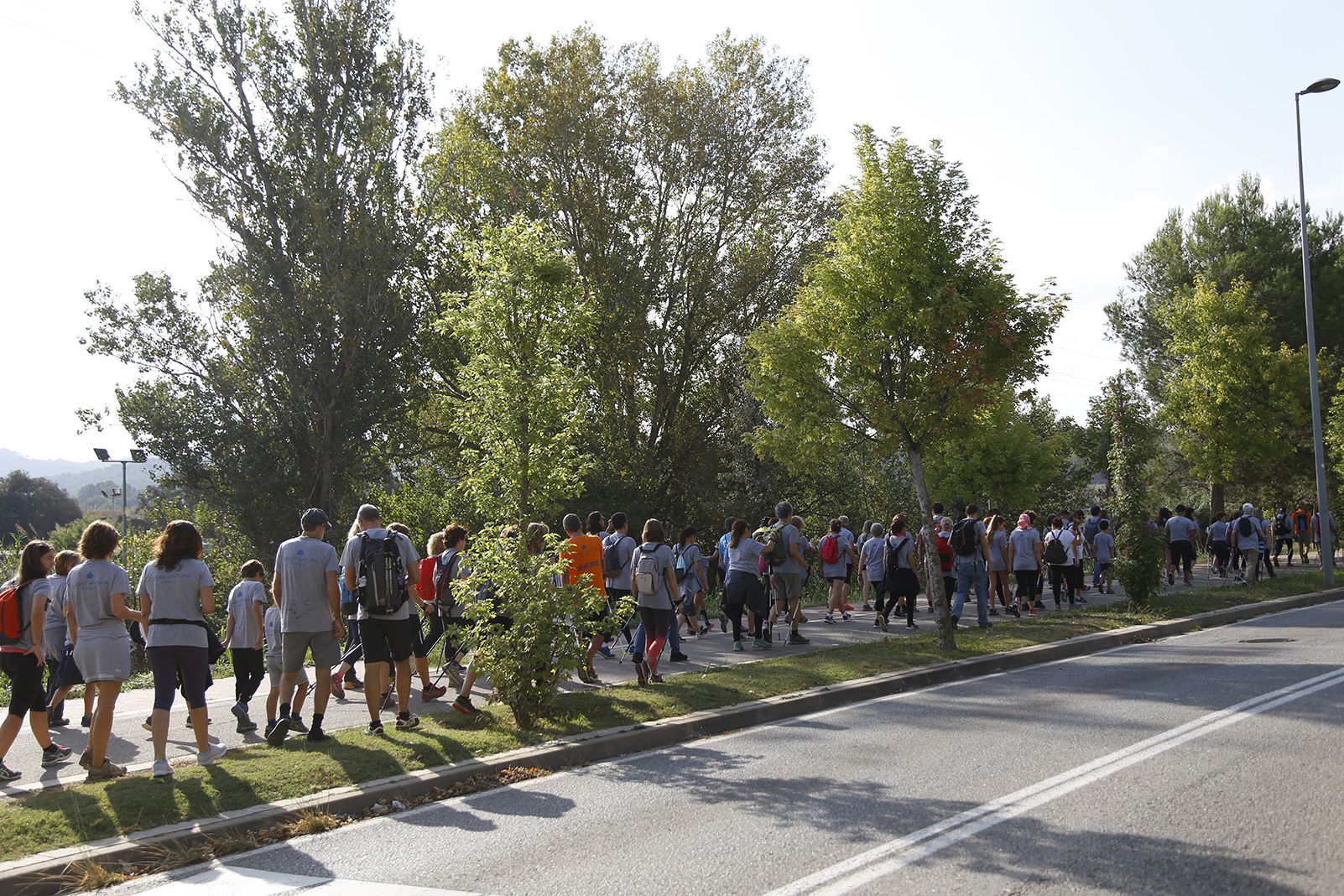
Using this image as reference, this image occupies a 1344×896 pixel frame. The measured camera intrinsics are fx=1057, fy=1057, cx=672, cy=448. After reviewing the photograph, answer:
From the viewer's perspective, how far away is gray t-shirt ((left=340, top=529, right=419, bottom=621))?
29.6 feet

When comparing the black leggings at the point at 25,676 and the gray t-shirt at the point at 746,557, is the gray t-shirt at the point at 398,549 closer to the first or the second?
the black leggings at the point at 25,676

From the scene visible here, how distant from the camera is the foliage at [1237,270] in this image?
3991 centimetres

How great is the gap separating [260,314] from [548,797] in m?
21.2

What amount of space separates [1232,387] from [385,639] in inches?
1159

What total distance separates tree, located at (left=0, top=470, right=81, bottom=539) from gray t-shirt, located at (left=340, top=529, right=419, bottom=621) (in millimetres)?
98207

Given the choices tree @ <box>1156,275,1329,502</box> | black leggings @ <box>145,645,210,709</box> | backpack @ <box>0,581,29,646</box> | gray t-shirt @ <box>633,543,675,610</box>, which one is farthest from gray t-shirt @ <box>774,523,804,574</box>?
tree @ <box>1156,275,1329,502</box>

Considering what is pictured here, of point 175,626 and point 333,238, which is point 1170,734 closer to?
point 175,626

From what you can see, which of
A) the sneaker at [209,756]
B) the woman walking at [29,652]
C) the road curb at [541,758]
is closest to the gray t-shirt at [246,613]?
the woman walking at [29,652]

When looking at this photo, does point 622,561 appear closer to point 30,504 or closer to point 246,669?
point 246,669

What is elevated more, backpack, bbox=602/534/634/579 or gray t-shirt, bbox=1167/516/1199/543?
gray t-shirt, bbox=1167/516/1199/543

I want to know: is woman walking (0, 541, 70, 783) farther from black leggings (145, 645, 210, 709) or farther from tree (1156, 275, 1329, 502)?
tree (1156, 275, 1329, 502)

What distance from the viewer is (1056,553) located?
19953 mm

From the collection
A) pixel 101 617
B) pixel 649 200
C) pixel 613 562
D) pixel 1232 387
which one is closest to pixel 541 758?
pixel 101 617

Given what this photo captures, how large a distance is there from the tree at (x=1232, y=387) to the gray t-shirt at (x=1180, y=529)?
820 cm
